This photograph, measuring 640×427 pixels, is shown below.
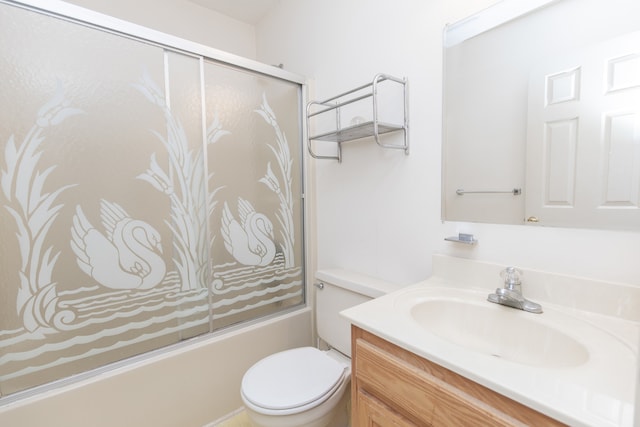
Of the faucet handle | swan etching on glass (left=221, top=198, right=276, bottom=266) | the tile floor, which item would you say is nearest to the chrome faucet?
the faucet handle

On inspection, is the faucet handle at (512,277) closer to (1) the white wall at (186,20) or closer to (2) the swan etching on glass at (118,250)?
(2) the swan etching on glass at (118,250)

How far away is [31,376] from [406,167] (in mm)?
1746

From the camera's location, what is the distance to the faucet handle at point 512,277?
92 cm

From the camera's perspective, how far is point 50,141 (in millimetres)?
1113

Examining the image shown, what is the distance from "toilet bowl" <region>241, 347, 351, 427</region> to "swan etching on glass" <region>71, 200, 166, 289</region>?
655 millimetres

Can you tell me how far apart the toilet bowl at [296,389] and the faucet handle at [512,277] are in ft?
2.39

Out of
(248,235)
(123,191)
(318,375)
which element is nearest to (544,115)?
(318,375)

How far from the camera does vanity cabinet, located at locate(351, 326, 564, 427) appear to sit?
1.87ft

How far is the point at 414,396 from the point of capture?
711 millimetres

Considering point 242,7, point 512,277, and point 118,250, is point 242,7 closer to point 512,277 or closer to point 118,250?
point 118,250

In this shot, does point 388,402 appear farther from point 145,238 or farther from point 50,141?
point 50,141

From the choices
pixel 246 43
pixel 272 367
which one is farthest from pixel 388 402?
pixel 246 43

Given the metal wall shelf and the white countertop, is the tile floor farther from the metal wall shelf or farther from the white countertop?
the metal wall shelf

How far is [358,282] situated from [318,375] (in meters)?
0.43
